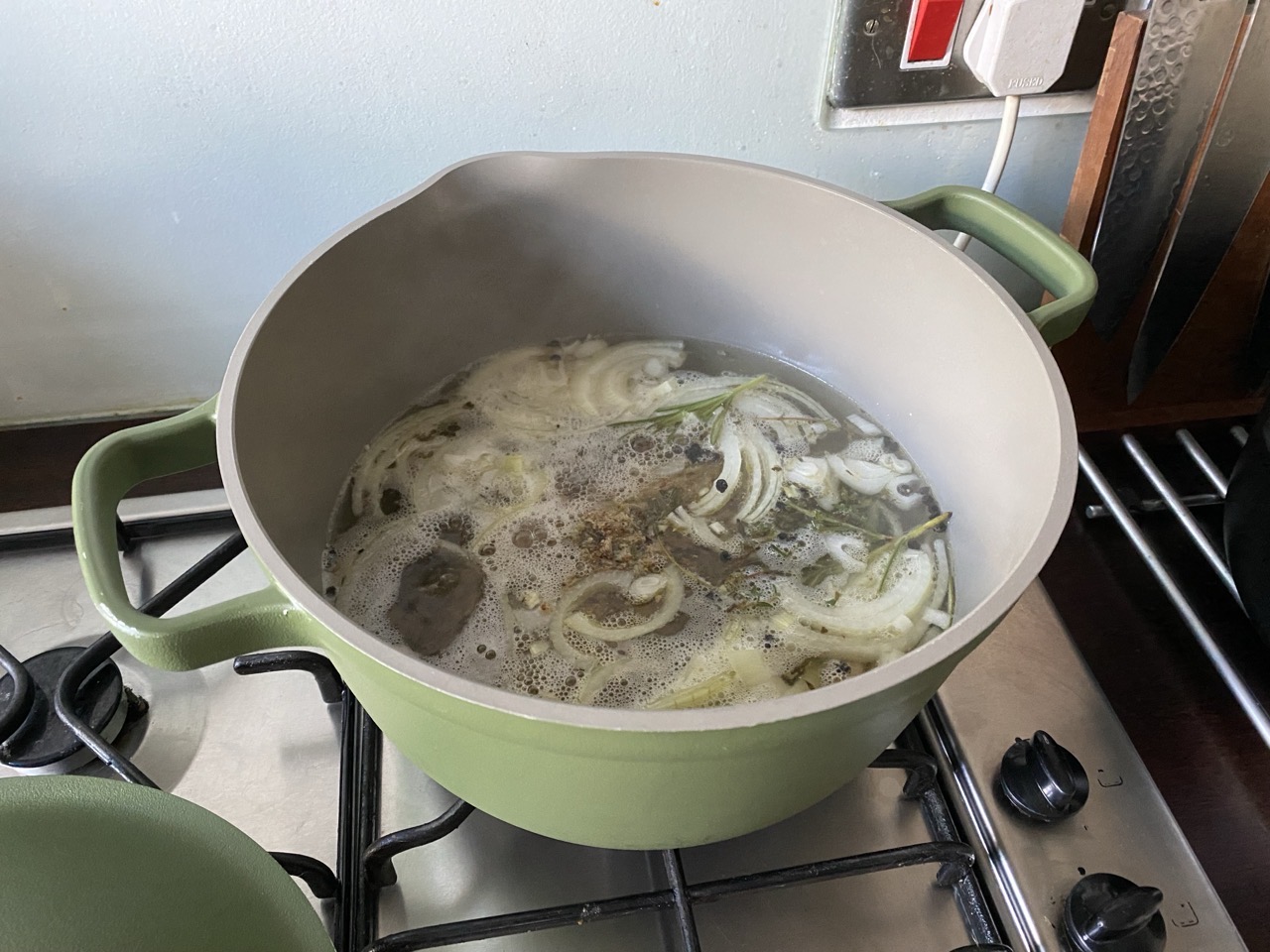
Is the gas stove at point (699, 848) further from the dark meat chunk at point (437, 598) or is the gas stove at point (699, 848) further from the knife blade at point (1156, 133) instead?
the knife blade at point (1156, 133)

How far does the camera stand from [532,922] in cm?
46

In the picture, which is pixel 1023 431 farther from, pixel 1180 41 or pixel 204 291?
pixel 204 291

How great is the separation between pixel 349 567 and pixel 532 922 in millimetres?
239

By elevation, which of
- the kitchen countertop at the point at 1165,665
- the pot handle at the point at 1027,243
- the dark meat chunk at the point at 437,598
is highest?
the pot handle at the point at 1027,243

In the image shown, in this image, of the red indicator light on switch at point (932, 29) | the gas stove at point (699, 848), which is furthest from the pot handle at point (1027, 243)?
the gas stove at point (699, 848)

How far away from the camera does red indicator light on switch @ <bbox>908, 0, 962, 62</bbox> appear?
0.58 meters

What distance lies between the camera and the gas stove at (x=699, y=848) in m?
0.49

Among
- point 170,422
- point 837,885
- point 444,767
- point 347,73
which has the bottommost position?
point 837,885

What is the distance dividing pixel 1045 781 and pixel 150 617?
0.47 meters

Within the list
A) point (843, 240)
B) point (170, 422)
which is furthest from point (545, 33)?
point (170, 422)

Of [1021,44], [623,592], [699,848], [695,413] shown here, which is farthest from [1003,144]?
[699,848]

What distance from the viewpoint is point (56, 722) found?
21.9 inches

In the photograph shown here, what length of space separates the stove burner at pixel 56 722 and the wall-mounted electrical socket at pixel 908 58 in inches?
24.2

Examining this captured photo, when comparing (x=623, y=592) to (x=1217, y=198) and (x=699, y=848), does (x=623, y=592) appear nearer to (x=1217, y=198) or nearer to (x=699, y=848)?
(x=699, y=848)
